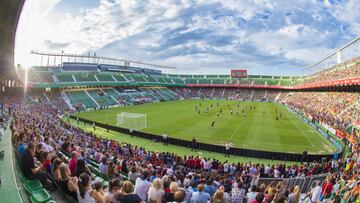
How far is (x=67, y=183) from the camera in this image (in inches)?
221

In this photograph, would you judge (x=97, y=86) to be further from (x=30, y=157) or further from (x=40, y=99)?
(x=30, y=157)

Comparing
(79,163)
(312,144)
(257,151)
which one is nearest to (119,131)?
(257,151)

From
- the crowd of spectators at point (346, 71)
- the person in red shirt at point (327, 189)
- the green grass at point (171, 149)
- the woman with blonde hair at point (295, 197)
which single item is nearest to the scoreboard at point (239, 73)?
the crowd of spectators at point (346, 71)

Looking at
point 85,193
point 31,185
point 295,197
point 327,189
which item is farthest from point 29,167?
point 327,189

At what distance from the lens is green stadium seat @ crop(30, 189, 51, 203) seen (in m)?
4.92

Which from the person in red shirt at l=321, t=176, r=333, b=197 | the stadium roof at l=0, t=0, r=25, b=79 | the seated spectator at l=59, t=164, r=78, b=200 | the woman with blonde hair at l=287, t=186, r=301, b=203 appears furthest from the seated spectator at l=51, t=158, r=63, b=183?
the person in red shirt at l=321, t=176, r=333, b=197

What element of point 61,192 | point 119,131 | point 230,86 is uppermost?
point 230,86

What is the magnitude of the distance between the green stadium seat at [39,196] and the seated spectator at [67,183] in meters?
0.41

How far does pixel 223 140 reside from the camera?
29.6 meters

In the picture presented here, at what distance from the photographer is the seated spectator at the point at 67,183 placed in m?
5.44

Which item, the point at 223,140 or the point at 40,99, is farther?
the point at 40,99

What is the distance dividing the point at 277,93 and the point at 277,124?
225ft

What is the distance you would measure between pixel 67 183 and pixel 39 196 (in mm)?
581

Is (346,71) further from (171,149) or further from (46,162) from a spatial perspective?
(46,162)
